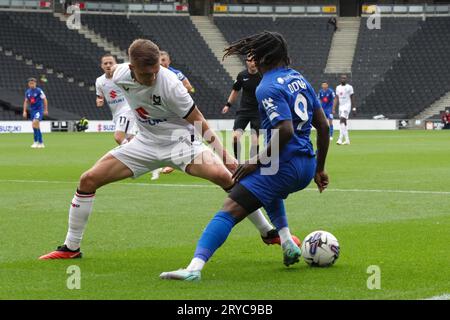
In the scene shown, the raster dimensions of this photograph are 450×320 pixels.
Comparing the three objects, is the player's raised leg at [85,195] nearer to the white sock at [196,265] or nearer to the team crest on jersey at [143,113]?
the team crest on jersey at [143,113]

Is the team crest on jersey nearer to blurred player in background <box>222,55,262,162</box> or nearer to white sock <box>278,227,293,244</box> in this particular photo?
white sock <box>278,227,293,244</box>

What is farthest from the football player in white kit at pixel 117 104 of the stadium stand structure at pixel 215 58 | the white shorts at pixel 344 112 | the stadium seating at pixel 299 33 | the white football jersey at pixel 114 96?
the stadium seating at pixel 299 33

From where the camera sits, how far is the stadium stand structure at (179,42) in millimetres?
58688

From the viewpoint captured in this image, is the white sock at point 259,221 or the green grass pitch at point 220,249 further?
the white sock at point 259,221

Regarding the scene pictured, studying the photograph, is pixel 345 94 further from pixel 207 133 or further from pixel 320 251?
pixel 320 251

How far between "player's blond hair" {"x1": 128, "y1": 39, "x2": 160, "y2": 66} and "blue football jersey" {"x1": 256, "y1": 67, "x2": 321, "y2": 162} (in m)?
1.06

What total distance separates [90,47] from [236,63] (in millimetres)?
10109

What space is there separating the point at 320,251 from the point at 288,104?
1421mm

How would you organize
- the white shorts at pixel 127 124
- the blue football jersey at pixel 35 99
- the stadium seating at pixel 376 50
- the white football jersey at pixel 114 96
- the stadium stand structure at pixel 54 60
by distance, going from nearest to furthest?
the white shorts at pixel 127 124, the white football jersey at pixel 114 96, the blue football jersey at pixel 35 99, the stadium stand structure at pixel 54 60, the stadium seating at pixel 376 50

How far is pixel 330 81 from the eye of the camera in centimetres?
5903

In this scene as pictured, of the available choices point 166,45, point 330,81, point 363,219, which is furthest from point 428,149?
point 166,45

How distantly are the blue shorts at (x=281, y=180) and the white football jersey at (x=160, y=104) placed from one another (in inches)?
49.7

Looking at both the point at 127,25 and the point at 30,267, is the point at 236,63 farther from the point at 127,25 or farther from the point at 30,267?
the point at 30,267

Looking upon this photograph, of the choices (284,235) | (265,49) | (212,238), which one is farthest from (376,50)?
(212,238)
